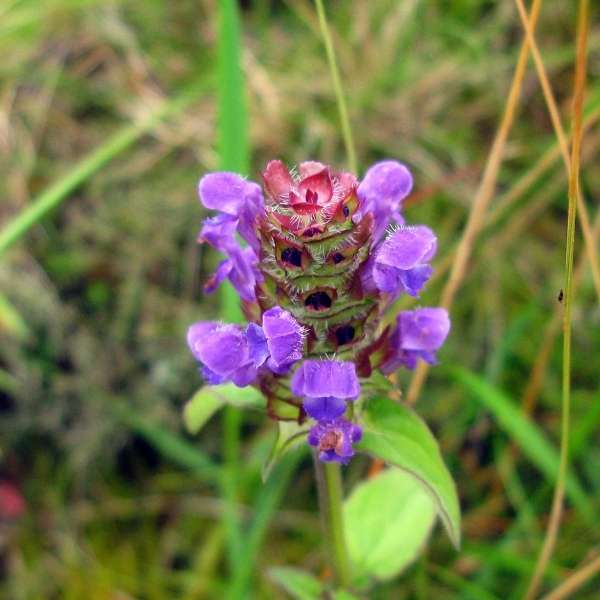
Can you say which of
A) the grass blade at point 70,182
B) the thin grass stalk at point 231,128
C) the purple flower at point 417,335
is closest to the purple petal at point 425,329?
the purple flower at point 417,335

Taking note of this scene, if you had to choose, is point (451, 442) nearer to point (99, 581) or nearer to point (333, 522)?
point (333, 522)

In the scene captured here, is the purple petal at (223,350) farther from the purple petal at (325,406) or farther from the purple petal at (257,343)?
the purple petal at (325,406)

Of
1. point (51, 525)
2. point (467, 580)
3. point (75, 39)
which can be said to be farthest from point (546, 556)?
point (75, 39)

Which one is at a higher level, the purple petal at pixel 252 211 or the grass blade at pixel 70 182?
the purple petal at pixel 252 211

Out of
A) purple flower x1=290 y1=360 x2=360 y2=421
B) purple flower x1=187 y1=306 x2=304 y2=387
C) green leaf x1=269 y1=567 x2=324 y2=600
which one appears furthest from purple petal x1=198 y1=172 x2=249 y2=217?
green leaf x1=269 y1=567 x2=324 y2=600

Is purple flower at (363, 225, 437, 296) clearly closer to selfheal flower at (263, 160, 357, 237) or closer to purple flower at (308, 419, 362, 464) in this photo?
selfheal flower at (263, 160, 357, 237)

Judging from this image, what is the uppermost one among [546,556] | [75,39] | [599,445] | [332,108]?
[75,39]
